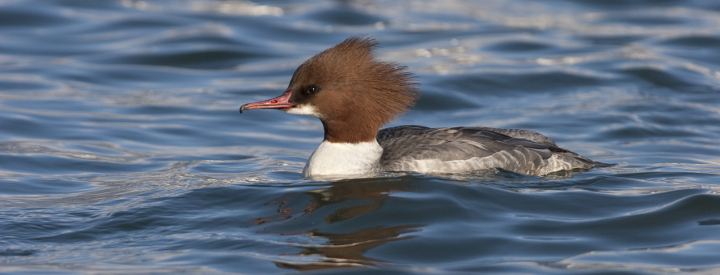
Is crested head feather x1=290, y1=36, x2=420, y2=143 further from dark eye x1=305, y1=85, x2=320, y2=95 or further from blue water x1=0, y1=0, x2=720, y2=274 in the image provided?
blue water x1=0, y1=0, x2=720, y2=274

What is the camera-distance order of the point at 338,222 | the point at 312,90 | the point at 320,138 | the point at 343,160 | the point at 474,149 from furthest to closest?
the point at 320,138
the point at 474,149
the point at 343,160
the point at 312,90
the point at 338,222

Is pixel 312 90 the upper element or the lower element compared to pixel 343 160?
upper

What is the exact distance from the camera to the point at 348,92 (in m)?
6.91

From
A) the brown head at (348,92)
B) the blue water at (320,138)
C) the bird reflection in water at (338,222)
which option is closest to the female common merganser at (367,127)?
the brown head at (348,92)

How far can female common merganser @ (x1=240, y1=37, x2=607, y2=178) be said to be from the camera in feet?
22.6

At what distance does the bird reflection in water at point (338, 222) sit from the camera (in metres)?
5.31

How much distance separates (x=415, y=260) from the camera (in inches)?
211

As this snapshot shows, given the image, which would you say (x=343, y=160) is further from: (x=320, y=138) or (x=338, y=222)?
(x=320, y=138)

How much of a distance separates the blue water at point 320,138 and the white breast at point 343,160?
17cm

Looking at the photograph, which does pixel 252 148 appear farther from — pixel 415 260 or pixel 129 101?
pixel 415 260

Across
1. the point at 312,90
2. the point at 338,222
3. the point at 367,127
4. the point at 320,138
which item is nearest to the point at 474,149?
the point at 367,127

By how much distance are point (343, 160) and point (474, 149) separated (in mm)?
1149

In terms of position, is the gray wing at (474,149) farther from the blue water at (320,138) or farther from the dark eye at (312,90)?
the dark eye at (312,90)

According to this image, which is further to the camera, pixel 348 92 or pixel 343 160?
pixel 343 160
